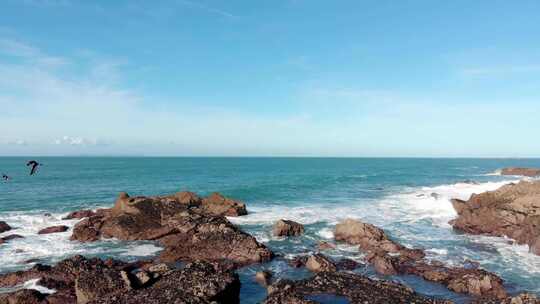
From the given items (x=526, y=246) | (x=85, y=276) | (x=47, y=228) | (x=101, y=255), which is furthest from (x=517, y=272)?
(x=47, y=228)

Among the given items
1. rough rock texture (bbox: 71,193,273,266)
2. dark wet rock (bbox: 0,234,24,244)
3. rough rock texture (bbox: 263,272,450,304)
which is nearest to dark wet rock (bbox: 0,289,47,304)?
rough rock texture (bbox: 71,193,273,266)

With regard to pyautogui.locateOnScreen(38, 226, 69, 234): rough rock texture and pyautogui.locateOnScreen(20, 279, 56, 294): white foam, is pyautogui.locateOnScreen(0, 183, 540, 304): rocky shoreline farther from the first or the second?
pyautogui.locateOnScreen(20, 279, 56, 294): white foam

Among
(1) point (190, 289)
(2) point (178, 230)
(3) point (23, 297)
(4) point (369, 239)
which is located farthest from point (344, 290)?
(2) point (178, 230)

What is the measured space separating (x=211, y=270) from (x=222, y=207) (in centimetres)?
2892

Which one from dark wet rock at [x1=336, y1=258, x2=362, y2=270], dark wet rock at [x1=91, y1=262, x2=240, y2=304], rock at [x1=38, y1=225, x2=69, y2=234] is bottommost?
rock at [x1=38, y1=225, x2=69, y2=234]

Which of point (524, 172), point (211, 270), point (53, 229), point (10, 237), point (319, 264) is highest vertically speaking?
point (524, 172)

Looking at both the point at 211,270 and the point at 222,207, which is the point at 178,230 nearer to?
the point at 222,207

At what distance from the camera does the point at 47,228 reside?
42.2 meters

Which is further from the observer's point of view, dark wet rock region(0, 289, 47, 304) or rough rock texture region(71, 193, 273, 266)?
rough rock texture region(71, 193, 273, 266)

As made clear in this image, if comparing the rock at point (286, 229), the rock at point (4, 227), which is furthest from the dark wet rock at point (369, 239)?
the rock at point (4, 227)

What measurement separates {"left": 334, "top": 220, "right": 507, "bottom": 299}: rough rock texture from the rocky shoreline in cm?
6

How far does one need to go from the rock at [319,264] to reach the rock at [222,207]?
2330cm

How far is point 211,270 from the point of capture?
2362 cm

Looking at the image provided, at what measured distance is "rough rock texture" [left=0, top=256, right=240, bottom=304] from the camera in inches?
822
